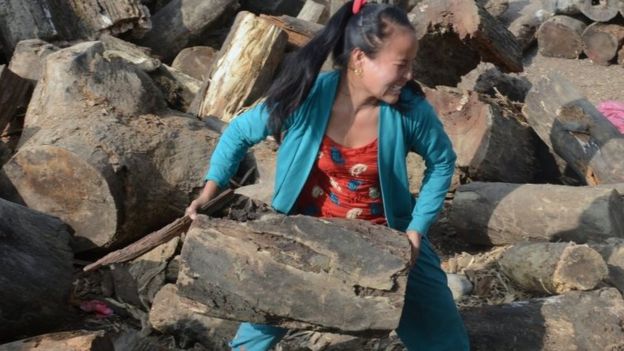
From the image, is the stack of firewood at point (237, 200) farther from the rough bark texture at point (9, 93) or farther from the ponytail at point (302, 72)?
the ponytail at point (302, 72)

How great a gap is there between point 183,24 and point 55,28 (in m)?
1.32

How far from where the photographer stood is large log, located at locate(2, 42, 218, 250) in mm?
4660

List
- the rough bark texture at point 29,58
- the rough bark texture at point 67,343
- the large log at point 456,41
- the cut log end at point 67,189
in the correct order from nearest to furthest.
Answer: the rough bark texture at point 67,343 < the cut log end at point 67,189 < the rough bark texture at point 29,58 < the large log at point 456,41

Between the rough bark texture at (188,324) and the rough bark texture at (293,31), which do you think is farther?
the rough bark texture at (293,31)

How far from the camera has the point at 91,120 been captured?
4887 millimetres

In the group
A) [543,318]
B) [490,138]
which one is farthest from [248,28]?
[543,318]

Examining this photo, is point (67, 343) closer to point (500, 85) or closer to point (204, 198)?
point (204, 198)

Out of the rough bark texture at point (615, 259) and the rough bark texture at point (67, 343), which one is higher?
the rough bark texture at point (67, 343)

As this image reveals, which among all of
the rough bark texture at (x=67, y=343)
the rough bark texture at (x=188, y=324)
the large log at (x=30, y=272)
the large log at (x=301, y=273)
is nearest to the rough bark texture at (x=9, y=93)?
the large log at (x=30, y=272)

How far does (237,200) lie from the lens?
3.20m

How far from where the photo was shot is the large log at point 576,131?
5542mm

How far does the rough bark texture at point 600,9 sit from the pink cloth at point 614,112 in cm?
247

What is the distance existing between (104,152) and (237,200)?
5.75ft

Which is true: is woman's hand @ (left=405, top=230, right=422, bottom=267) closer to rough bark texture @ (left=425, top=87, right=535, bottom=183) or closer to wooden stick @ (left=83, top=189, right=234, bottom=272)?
wooden stick @ (left=83, top=189, right=234, bottom=272)
